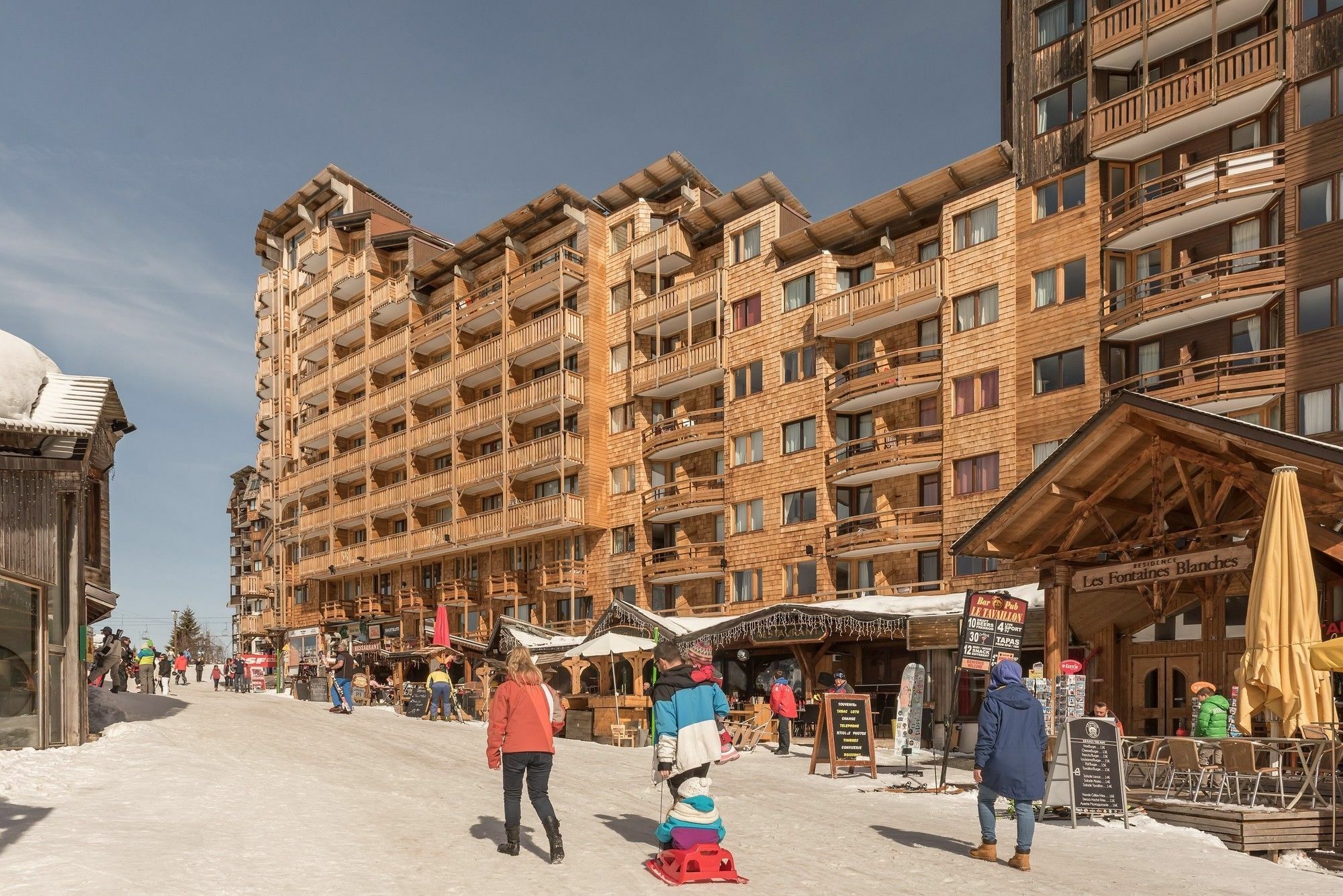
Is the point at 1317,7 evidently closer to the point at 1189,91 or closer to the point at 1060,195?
the point at 1189,91

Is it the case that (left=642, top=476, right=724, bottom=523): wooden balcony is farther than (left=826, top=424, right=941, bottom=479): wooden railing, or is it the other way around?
(left=642, top=476, right=724, bottom=523): wooden balcony

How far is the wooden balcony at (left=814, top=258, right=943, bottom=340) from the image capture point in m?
35.9

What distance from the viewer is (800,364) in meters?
40.3

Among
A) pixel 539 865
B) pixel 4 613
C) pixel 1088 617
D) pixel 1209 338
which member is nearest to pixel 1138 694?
pixel 1088 617

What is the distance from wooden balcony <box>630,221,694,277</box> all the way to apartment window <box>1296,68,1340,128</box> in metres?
22.6

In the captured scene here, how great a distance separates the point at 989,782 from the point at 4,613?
13423 mm

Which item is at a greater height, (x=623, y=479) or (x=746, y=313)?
(x=746, y=313)

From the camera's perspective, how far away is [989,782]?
10578 millimetres

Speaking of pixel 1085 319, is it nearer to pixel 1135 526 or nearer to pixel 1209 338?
pixel 1209 338

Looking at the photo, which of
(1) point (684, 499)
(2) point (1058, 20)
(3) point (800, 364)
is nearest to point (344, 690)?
(1) point (684, 499)

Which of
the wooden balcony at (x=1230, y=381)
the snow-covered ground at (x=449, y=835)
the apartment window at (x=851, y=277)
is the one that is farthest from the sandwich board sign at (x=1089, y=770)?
the apartment window at (x=851, y=277)

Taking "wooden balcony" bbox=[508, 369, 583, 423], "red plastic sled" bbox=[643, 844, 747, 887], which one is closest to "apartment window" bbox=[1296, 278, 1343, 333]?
"red plastic sled" bbox=[643, 844, 747, 887]

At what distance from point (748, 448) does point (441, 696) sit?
1502cm

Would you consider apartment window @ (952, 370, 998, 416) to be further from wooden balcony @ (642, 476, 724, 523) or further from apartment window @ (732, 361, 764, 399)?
wooden balcony @ (642, 476, 724, 523)
